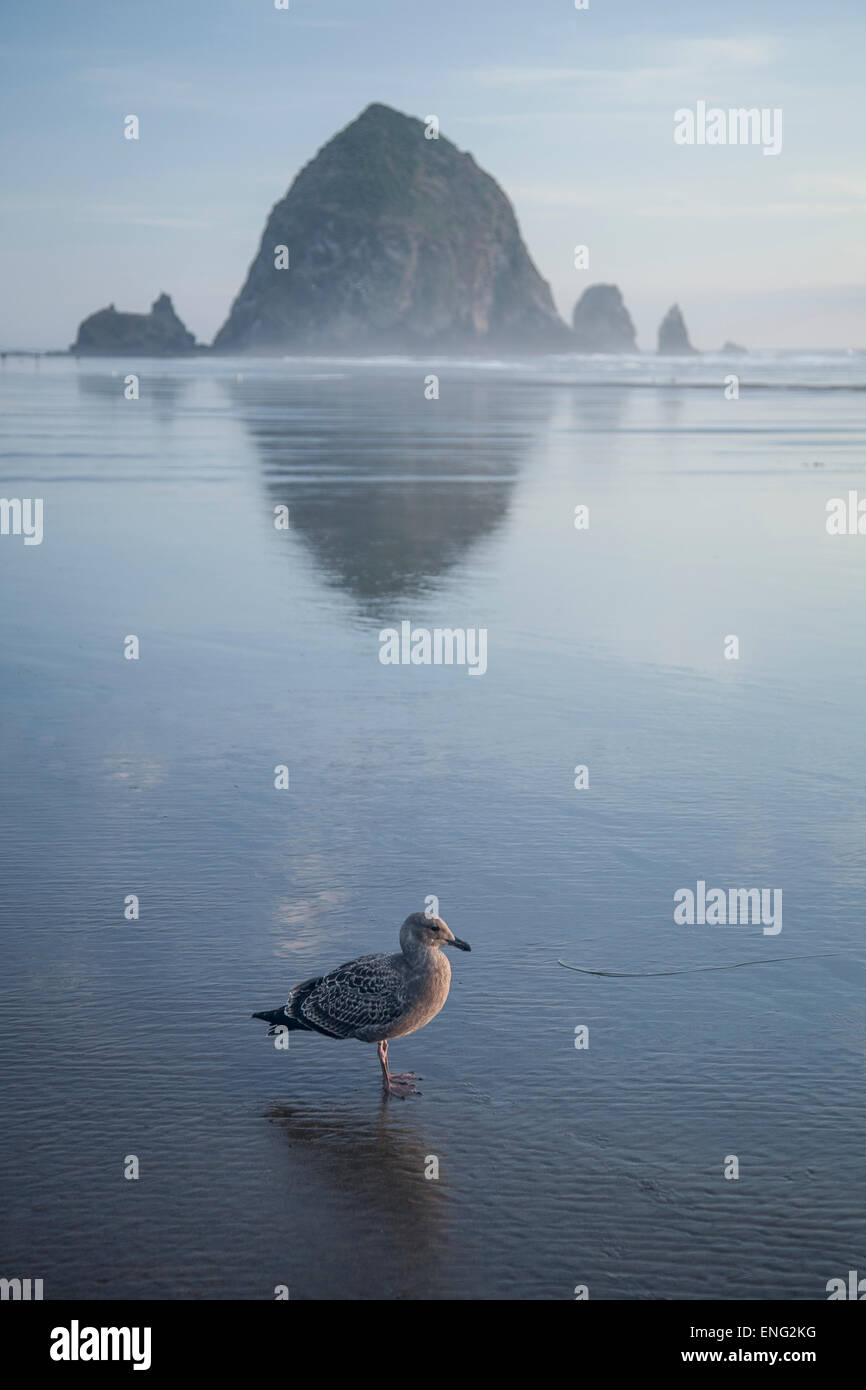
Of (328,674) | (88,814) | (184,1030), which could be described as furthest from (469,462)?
(184,1030)

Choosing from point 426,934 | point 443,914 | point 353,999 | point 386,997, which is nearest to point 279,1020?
point 353,999

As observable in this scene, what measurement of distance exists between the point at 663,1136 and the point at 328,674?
8005 mm

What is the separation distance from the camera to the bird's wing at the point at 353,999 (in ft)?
21.0

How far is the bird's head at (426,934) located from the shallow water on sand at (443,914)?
569mm

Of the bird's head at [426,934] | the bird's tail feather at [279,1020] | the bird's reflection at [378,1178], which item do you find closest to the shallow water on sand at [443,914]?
the bird's reflection at [378,1178]

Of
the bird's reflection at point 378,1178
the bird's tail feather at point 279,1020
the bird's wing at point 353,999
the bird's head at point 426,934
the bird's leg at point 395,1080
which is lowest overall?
the bird's reflection at point 378,1178

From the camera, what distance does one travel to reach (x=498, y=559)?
19750 mm

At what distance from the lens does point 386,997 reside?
6.41 meters

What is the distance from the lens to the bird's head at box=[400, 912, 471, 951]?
643cm

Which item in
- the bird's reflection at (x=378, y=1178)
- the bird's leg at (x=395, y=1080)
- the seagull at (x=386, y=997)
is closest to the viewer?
the bird's reflection at (x=378, y=1178)

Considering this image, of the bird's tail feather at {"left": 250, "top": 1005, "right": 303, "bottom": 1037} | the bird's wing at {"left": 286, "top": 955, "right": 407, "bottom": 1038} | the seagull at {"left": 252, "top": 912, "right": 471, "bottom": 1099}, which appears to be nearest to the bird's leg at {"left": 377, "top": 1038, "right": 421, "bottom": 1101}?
the seagull at {"left": 252, "top": 912, "right": 471, "bottom": 1099}

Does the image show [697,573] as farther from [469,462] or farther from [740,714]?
[469,462]

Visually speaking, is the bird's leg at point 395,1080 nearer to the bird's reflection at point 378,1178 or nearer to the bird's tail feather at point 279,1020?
the bird's reflection at point 378,1178

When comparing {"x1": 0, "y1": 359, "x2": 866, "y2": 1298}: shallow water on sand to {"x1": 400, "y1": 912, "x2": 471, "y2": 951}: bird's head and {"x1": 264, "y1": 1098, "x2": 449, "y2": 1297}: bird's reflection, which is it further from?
{"x1": 400, "y1": 912, "x2": 471, "y2": 951}: bird's head
